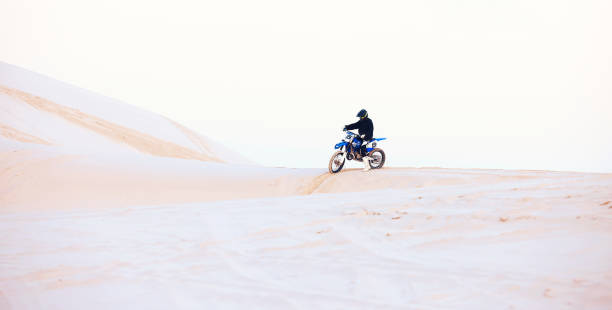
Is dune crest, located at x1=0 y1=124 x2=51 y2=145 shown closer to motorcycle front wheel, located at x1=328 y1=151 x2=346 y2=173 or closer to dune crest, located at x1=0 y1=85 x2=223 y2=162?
dune crest, located at x1=0 y1=85 x2=223 y2=162

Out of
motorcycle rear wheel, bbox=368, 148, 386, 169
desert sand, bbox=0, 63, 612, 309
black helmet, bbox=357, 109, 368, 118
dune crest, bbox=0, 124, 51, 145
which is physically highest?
black helmet, bbox=357, 109, 368, 118

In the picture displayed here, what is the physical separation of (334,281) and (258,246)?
4.09ft

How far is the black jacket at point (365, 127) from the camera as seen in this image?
11.4 meters

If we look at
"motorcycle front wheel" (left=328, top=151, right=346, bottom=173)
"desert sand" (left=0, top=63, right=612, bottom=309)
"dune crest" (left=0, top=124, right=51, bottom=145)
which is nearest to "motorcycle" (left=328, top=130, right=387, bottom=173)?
"motorcycle front wheel" (left=328, top=151, right=346, bottom=173)

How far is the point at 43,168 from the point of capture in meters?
12.0

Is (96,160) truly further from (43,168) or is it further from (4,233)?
(4,233)

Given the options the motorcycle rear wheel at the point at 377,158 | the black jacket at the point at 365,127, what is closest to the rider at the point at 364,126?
the black jacket at the point at 365,127

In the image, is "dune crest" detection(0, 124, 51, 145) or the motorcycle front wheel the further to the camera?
"dune crest" detection(0, 124, 51, 145)

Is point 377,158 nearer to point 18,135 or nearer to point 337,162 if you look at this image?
point 337,162

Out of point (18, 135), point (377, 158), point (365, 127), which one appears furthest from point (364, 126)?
point (18, 135)

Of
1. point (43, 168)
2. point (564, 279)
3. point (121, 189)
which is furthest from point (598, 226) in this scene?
point (43, 168)

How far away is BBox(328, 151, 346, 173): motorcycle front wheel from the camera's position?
39.5ft

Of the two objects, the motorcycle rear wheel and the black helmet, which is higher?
the black helmet

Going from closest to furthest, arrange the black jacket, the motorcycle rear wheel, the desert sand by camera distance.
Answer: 1. the desert sand
2. the black jacket
3. the motorcycle rear wheel
